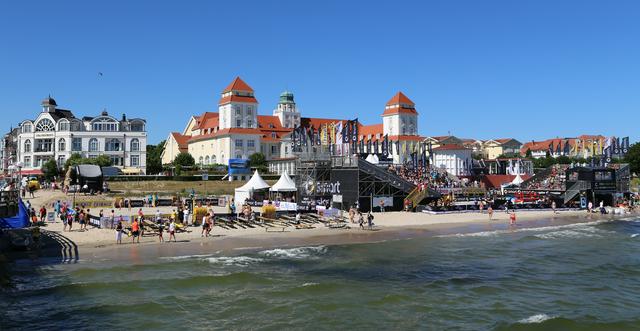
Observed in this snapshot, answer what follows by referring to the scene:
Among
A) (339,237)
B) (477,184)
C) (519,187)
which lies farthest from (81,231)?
(477,184)

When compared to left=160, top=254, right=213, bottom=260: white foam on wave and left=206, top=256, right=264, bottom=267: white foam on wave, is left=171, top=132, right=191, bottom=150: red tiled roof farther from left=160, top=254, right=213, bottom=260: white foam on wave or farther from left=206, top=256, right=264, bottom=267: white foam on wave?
left=206, top=256, right=264, bottom=267: white foam on wave

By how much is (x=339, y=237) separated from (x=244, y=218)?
790 cm

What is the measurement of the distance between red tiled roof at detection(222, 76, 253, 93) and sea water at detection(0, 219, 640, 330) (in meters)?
84.0

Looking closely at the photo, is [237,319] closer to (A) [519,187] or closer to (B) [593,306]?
(B) [593,306]

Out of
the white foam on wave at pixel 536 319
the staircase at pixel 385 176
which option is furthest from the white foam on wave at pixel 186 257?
the staircase at pixel 385 176

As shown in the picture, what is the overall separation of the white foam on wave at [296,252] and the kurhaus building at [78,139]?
62746 millimetres

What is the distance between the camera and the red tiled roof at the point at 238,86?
358ft

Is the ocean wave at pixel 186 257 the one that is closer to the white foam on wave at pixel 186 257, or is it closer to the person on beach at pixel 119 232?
the white foam on wave at pixel 186 257

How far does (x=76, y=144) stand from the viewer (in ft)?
284

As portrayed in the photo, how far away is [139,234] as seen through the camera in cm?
2986

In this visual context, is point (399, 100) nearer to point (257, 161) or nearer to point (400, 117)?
point (400, 117)

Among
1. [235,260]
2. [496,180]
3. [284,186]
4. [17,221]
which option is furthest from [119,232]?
[496,180]

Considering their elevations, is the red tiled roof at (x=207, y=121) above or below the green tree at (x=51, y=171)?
above

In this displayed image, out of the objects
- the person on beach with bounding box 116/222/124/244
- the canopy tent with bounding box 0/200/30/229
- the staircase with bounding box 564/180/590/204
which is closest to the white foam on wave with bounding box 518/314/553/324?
the person on beach with bounding box 116/222/124/244
